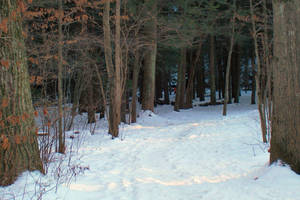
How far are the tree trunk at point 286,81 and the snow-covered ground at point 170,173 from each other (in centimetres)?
32

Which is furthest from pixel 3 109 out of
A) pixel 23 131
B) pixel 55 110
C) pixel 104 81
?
pixel 104 81

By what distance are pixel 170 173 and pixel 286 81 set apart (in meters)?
2.63

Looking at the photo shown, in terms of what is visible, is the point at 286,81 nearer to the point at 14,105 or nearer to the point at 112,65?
the point at 14,105

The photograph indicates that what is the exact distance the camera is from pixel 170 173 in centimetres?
516

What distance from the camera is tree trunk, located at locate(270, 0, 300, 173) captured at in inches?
160

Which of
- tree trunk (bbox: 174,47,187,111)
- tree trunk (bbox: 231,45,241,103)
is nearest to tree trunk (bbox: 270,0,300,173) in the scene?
tree trunk (bbox: 174,47,187,111)

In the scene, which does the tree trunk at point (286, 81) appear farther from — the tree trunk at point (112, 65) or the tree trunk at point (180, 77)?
the tree trunk at point (180, 77)

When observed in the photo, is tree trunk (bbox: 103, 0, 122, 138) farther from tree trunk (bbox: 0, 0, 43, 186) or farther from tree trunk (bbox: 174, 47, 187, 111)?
tree trunk (bbox: 174, 47, 187, 111)

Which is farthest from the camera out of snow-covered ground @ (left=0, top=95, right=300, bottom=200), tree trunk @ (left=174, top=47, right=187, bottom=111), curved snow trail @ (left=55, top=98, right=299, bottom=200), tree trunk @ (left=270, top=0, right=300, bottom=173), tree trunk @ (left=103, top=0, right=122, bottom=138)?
tree trunk @ (left=174, top=47, right=187, bottom=111)

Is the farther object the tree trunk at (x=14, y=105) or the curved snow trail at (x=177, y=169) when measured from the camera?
the curved snow trail at (x=177, y=169)

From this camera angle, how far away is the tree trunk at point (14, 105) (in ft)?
12.3

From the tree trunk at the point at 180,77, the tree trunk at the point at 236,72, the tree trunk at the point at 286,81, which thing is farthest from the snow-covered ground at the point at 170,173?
the tree trunk at the point at 236,72

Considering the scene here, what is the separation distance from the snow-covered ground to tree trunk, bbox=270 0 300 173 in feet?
1.06

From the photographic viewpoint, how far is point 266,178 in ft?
12.9
